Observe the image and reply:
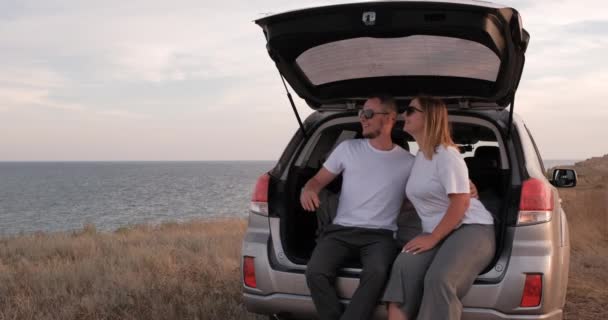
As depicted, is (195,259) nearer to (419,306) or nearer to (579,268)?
(579,268)

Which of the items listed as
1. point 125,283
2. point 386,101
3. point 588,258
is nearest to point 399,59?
point 386,101

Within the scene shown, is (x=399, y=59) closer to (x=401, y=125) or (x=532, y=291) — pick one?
(x=401, y=125)

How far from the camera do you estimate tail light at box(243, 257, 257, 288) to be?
3947 mm

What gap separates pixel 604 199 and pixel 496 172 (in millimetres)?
10053

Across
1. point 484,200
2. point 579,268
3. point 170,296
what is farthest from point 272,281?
point 579,268

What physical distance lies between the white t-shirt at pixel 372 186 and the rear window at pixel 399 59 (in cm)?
52

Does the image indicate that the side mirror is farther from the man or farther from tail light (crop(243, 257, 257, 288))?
tail light (crop(243, 257, 257, 288))

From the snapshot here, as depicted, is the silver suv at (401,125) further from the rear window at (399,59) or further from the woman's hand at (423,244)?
the woman's hand at (423,244)

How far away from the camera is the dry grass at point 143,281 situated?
18.0 ft

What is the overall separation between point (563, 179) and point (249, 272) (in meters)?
2.45

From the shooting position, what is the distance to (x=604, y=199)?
44.2ft

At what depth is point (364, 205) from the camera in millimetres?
3900

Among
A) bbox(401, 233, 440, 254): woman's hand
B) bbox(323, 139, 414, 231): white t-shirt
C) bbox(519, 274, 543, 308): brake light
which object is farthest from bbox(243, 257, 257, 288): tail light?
bbox(519, 274, 543, 308): brake light

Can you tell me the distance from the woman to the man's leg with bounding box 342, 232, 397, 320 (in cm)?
8
